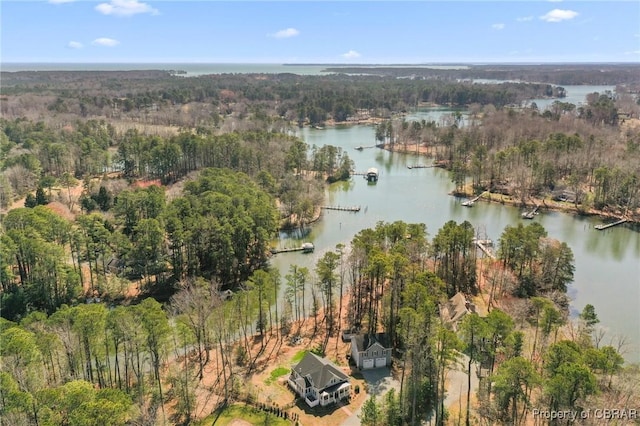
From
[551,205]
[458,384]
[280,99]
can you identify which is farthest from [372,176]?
[280,99]

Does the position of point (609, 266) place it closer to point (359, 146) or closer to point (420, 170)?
point (420, 170)

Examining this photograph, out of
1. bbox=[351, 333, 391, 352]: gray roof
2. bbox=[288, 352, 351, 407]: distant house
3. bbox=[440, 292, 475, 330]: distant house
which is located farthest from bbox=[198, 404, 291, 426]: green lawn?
bbox=[440, 292, 475, 330]: distant house

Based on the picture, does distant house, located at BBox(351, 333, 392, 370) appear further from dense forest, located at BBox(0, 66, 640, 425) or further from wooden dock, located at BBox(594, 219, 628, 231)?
wooden dock, located at BBox(594, 219, 628, 231)

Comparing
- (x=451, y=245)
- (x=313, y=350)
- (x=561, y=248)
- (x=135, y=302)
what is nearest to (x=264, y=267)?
(x=135, y=302)

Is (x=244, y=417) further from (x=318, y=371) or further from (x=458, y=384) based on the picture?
(x=458, y=384)

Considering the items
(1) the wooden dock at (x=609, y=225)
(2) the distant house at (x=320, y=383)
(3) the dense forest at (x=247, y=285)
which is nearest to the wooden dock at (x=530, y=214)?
(3) the dense forest at (x=247, y=285)
